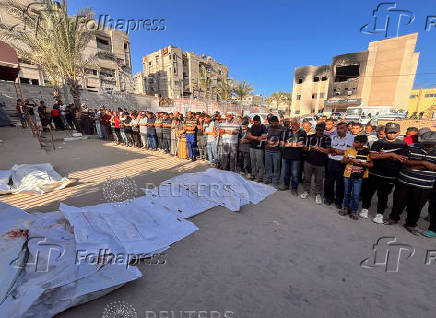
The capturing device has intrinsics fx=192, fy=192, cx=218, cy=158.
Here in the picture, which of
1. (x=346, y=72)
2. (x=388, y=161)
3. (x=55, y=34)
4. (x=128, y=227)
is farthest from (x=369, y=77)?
(x=128, y=227)

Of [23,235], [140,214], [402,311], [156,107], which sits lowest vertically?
[402,311]

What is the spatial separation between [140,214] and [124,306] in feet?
4.67

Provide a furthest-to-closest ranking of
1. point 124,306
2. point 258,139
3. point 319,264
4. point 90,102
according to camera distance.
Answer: point 90,102
point 258,139
point 319,264
point 124,306

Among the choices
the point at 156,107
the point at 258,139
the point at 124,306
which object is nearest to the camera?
the point at 124,306

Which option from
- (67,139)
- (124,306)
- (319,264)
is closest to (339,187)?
(319,264)

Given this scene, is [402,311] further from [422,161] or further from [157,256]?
[157,256]

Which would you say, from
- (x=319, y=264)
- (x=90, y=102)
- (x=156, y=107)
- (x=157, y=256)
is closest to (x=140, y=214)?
(x=157, y=256)

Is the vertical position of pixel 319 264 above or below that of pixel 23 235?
below

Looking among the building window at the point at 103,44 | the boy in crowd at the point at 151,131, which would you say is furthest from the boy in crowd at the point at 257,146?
the building window at the point at 103,44

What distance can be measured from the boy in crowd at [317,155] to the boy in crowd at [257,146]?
1135 mm

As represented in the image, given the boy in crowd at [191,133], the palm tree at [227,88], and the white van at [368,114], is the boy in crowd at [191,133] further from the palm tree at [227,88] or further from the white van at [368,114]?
the palm tree at [227,88]

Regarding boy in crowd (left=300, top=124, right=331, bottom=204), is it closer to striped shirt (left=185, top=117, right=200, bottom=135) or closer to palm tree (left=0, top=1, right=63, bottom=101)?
striped shirt (left=185, top=117, right=200, bottom=135)

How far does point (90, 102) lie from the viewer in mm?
18375

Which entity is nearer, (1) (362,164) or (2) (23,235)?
(2) (23,235)
